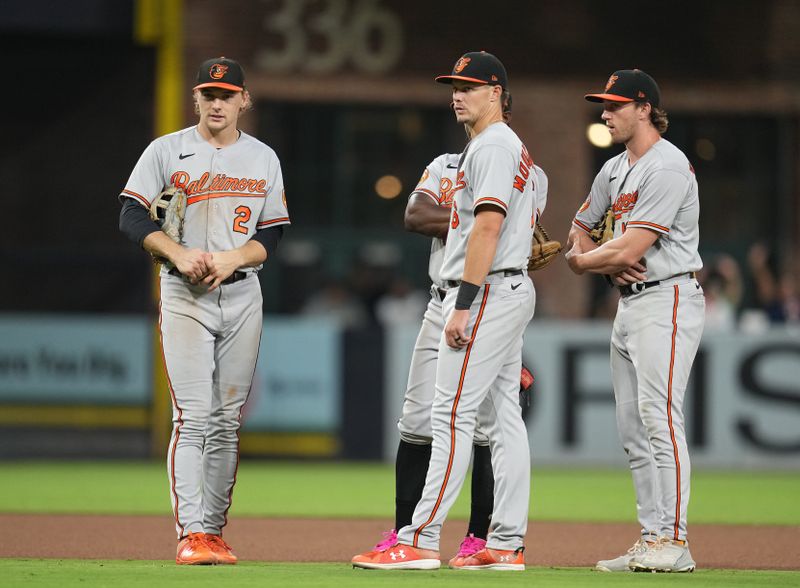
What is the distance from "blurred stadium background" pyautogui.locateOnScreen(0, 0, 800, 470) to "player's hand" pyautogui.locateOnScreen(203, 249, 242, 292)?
7.16 metres

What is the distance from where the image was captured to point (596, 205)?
21.5 ft

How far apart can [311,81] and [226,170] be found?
1050 cm

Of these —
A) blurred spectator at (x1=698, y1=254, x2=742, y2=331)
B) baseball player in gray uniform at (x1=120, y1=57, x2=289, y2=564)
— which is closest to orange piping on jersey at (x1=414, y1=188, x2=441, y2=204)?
baseball player in gray uniform at (x1=120, y1=57, x2=289, y2=564)

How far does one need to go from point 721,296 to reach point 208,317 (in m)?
8.91

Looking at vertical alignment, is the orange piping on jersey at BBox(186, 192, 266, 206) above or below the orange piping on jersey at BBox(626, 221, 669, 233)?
above

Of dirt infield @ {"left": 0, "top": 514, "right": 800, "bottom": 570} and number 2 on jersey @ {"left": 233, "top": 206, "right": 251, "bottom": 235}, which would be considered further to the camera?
dirt infield @ {"left": 0, "top": 514, "right": 800, "bottom": 570}

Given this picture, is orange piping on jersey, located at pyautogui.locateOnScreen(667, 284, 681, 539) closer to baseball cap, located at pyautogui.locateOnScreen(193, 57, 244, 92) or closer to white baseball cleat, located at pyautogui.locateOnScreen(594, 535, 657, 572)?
white baseball cleat, located at pyautogui.locateOnScreen(594, 535, 657, 572)

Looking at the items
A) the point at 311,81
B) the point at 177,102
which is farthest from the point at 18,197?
the point at 311,81

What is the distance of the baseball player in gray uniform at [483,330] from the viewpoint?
558 centimetres

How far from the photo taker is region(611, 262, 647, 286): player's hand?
20.1 ft

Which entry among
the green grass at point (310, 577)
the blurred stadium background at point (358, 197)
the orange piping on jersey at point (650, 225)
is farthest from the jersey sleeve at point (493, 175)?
the blurred stadium background at point (358, 197)

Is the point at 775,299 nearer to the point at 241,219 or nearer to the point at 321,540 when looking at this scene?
the point at 321,540

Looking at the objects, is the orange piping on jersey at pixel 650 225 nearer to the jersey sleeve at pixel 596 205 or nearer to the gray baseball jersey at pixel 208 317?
the jersey sleeve at pixel 596 205

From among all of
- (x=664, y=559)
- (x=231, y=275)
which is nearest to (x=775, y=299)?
(x=664, y=559)
